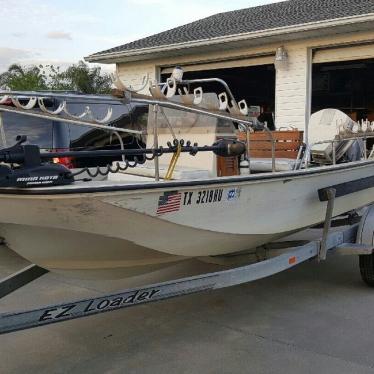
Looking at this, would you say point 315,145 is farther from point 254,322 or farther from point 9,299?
A: point 9,299

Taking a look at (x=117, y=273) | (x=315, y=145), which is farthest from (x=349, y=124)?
(x=117, y=273)

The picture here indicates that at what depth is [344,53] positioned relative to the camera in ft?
36.1

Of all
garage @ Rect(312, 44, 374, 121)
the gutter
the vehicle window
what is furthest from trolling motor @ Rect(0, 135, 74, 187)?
garage @ Rect(312, 44, 374, 121)

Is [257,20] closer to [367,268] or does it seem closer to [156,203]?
[367,268]

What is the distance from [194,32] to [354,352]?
39.1ft

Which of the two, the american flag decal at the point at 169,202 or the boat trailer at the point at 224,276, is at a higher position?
the american flag decal at the point at 169,202

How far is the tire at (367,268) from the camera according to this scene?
535 cm

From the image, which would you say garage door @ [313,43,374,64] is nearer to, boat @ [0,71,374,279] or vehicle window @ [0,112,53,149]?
boat @ [0,71,374,279]

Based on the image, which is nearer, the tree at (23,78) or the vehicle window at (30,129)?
the vehicle window at (30,129)

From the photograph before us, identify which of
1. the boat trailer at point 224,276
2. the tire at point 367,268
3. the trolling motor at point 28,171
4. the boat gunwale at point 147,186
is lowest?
the tire at point 367,268

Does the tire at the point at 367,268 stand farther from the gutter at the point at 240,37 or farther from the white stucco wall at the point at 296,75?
the white stucco wall at the point at 296,75

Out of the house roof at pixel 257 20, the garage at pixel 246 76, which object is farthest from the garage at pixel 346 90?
the house roof at pixel 257 20

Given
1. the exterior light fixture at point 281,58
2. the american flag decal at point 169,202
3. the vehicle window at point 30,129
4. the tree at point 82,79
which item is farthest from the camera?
the tree at point 82,79

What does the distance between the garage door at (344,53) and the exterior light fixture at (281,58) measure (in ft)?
1.98
